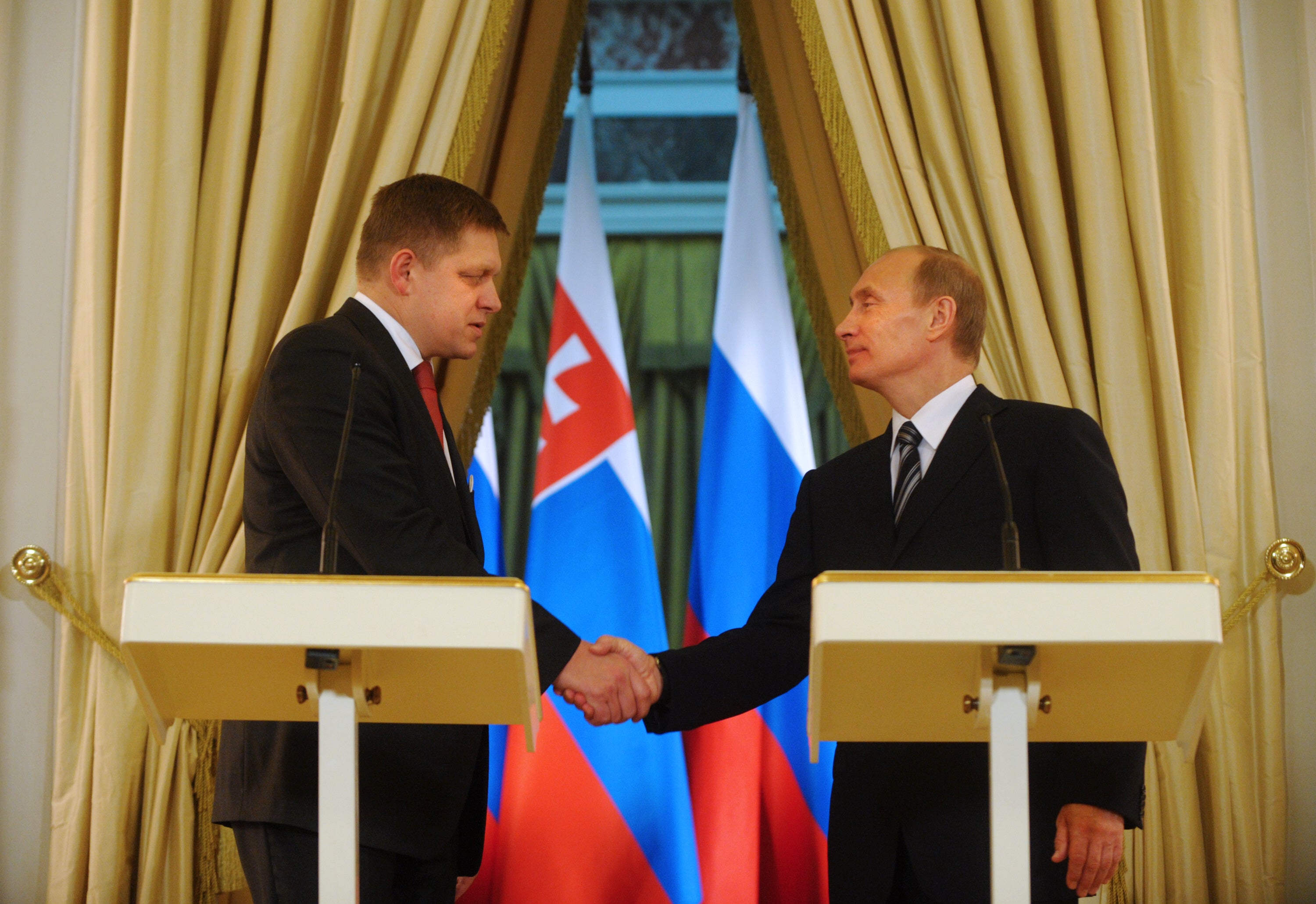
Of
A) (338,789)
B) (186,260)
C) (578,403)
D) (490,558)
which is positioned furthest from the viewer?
(490,558)

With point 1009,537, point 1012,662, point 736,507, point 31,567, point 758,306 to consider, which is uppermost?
point 758,306

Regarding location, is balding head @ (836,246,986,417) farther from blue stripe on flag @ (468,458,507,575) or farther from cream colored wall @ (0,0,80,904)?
cream colored wall @ (0,0,80,904)

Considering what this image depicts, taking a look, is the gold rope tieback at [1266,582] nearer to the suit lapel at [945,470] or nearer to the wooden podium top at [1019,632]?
the suit lapel at [945,470]

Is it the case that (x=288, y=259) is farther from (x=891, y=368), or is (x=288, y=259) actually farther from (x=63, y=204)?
(x=891, y=368)

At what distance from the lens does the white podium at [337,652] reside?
1.26 meters

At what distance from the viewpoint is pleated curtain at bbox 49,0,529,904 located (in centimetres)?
231

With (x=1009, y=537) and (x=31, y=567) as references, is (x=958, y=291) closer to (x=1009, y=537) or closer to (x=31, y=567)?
(x=1009, y=537)

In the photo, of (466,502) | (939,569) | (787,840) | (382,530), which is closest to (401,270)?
(466,502)

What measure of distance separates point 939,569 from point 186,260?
161 centimetres

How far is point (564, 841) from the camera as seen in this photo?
9.12ft

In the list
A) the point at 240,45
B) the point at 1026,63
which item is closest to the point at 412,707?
the point at 240,45

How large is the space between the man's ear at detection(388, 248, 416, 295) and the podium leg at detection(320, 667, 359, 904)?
94cm

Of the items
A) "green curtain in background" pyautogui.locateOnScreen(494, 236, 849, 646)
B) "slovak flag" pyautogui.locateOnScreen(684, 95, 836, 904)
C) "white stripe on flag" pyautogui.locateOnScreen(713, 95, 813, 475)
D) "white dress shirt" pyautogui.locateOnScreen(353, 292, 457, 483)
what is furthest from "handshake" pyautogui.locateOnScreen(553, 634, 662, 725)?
"green curtain in background" pyautogui.locateOnScreen(494, 236, 849, 646)

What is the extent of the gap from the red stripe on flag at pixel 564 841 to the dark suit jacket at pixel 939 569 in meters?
0.70
